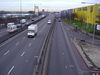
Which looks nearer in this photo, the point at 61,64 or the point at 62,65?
the point at 62,65

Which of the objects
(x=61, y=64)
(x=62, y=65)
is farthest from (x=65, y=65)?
(x=61, y=64)

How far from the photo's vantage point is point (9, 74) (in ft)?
51.0

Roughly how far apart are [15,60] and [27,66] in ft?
9.33

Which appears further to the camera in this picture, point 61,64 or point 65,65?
point 61,64

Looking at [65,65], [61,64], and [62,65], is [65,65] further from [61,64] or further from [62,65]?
[61,64]

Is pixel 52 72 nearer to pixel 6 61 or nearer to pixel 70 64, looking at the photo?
pixel 70 64

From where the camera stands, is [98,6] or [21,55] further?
[98,6]

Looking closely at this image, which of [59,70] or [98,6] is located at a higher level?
[98,6]

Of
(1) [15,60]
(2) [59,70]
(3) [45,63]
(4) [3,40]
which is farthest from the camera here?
(4) [3,40]

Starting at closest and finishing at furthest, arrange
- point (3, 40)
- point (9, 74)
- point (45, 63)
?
point (9, 74) → point (45, 63) → point (3, 40)

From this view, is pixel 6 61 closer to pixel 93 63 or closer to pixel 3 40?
pixel 93 63

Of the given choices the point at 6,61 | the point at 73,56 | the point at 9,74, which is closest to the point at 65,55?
the point at 73,56

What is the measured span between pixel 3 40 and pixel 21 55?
1070cm

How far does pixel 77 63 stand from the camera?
19656 mm
